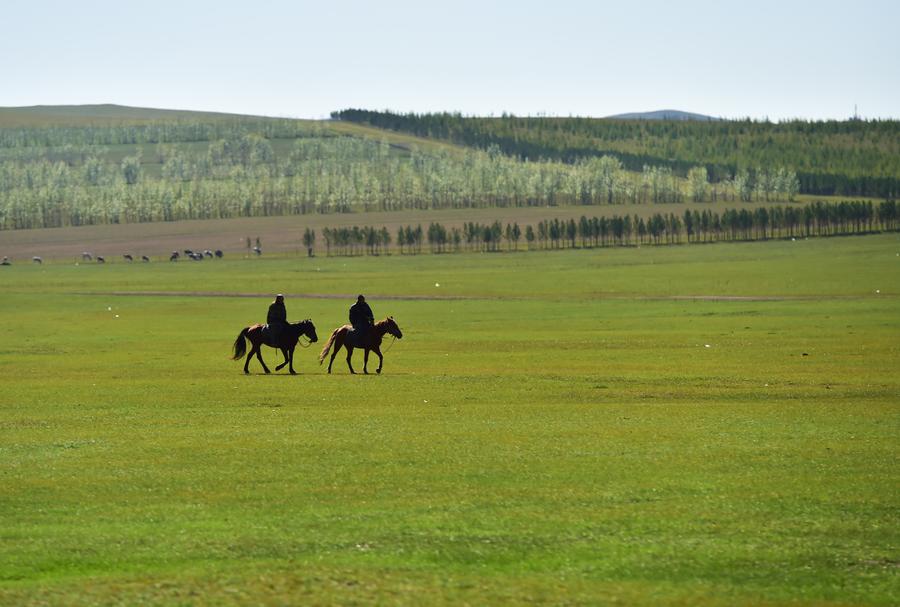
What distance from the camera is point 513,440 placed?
21.5 metres

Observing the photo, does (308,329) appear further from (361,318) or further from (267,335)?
(361,318)

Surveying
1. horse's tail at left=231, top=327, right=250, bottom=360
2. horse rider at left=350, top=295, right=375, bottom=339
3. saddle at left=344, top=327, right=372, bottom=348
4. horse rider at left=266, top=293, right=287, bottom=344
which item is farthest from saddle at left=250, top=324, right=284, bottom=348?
horse rider at left=350, top=295, right=375, bottom=339

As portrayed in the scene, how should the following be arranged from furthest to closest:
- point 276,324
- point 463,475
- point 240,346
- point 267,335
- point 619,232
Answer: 1. point 619,232
2. point 240,346
3. point 267,335
4. point 276,324
5. point 463,475

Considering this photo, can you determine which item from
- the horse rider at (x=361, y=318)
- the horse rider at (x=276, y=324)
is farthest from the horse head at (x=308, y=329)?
the horse rider at (x=361, y=318)

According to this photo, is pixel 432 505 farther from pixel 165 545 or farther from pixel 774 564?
pixel 774 564

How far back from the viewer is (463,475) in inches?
712

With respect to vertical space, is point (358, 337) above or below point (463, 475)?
above

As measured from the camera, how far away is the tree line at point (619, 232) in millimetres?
176500

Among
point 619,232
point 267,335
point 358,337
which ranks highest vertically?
point 619,232

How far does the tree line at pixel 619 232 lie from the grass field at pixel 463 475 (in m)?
128

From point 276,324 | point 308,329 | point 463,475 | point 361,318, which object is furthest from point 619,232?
point 463,475

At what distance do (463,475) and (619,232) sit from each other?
163617mm

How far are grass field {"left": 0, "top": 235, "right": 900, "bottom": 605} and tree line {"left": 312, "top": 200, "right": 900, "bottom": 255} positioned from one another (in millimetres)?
128472

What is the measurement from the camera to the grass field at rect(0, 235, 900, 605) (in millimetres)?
12844
